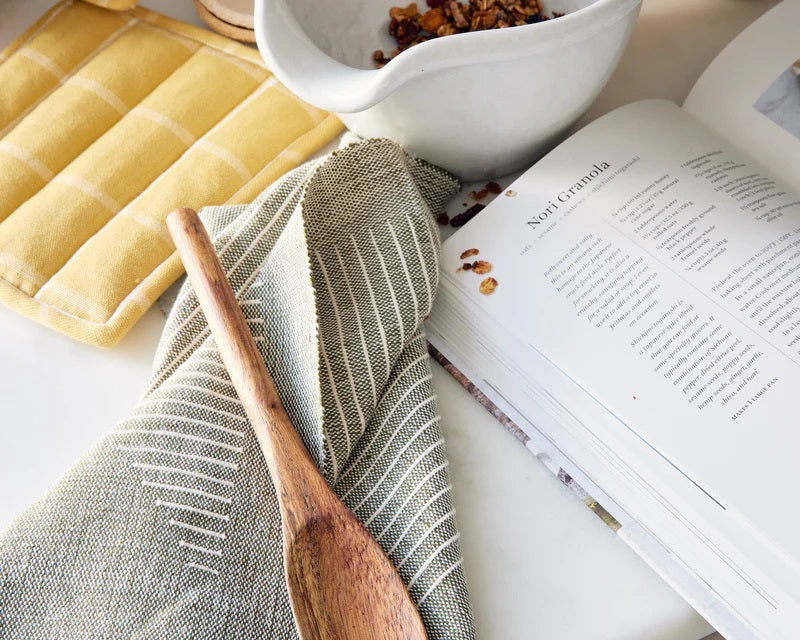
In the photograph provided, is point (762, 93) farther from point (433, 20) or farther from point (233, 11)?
point (233, 11)

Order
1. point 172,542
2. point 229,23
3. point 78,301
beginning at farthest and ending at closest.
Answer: point 229,23, point 78,301, point 172,542

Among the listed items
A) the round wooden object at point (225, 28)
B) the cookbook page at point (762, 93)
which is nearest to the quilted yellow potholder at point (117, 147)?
the round wooden object at point (225, 28)

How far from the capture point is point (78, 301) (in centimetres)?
46

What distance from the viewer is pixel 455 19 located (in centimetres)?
51

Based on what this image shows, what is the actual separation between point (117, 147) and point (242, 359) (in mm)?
211

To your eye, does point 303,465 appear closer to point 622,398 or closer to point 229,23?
point 622,398

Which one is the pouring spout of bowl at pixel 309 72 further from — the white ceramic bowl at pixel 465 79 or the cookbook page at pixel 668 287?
the cookbook page at pixel 668 287

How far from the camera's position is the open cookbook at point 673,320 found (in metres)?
0.36

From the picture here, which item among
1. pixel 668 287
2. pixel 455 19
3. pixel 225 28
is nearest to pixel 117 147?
pixel 225 28

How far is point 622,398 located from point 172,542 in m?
0.22

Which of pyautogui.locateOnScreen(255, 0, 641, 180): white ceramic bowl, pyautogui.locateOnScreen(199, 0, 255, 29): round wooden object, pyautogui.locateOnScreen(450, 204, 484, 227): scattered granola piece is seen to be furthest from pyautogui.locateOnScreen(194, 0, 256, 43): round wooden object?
pyautogui.locateOnScreen(450, 204, 484, 227): scattered granola piece

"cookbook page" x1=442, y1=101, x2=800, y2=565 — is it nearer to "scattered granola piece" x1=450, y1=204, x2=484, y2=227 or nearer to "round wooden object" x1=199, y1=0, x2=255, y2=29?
"scattered granola piece" x1=450, y1=204, x2=484, y2=227

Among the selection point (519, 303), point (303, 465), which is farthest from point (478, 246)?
point (303, 465)

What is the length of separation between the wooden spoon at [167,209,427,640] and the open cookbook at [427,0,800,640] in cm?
11
